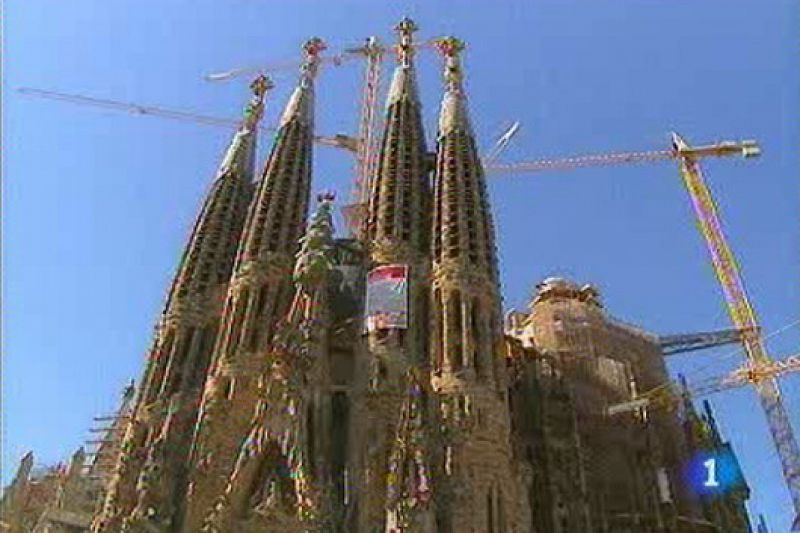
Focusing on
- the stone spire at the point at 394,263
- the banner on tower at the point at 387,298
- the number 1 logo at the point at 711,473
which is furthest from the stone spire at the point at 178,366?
the number 1 logo at the point at 711,473

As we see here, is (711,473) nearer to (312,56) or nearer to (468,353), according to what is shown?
(468,353)

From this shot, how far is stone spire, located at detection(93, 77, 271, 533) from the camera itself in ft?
102

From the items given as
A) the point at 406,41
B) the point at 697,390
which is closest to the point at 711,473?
the point at 697,390

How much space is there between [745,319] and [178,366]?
29733 millimetres

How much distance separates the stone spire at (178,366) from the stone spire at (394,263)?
6.69 metres

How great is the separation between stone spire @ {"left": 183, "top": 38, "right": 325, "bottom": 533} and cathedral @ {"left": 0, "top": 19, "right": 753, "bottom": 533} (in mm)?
89

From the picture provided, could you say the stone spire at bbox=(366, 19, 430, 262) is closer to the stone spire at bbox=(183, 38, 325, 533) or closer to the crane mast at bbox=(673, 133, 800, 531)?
the stone spire at bbox=(183, 38, 325, 533)

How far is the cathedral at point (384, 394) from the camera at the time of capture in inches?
1124

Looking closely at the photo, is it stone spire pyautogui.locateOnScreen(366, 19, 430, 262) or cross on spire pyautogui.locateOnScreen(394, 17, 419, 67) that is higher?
cross on spire pyautogui.locateOnScreen(394, 17, 419, 67)

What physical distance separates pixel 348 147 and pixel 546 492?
34.8 metres

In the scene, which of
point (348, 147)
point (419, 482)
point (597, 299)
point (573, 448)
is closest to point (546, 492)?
point (573, 448)

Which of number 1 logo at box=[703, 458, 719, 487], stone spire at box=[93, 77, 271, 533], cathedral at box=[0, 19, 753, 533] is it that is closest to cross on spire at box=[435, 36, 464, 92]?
cathedral at box=[0, 19, 753, 533]

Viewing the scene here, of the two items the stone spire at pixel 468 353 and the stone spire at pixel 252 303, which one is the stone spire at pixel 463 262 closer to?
the stone spire at pixel 468 353

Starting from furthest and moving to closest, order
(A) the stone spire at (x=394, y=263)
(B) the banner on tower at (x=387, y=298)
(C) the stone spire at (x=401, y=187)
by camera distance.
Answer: (C) the stone spire at (x=401, y=187) < (B) the banner on tower at (x=387, y=298) < (A) the stone spire at (x=394, y=263)
